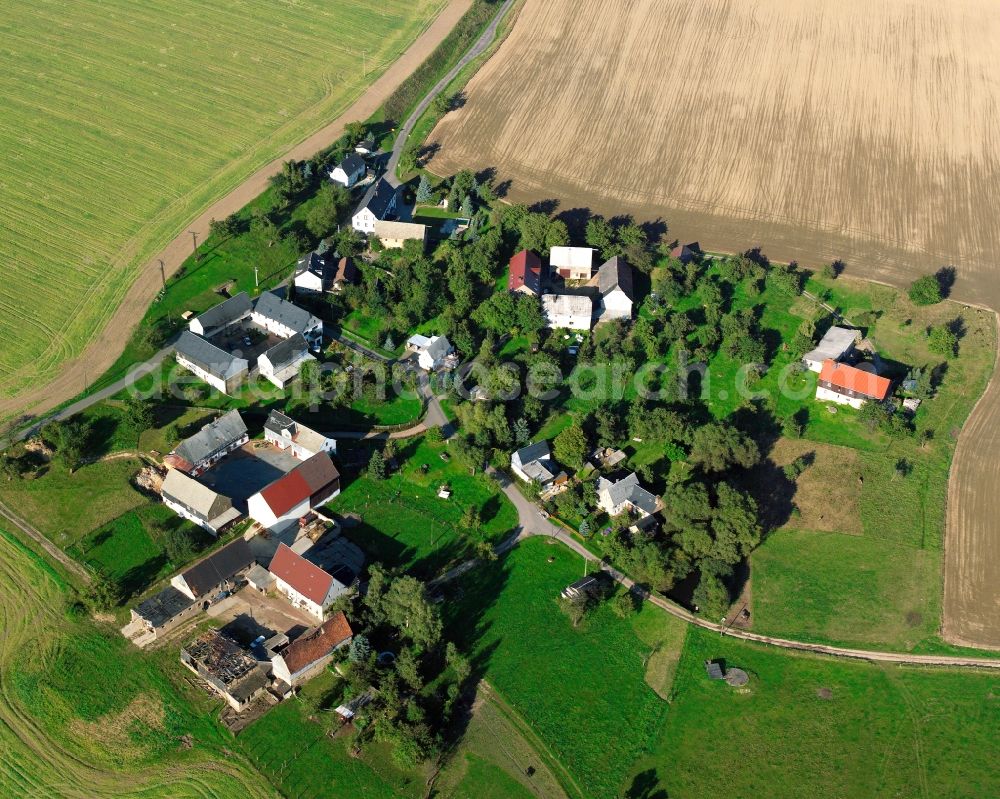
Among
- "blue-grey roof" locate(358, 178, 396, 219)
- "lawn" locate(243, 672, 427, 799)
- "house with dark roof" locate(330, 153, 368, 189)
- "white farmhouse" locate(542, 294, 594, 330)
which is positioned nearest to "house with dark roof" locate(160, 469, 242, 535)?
"lawn" locate(243, 672, 427, 799)

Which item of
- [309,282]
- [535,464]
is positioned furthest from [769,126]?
[535,464]

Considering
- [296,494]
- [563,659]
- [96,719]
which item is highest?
[296,494]

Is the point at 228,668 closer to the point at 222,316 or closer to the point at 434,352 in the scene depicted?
the point at 434,352

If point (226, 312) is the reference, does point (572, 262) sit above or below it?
below

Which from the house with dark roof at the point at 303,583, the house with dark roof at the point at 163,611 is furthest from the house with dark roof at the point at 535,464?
the house with dark roof at the point at 163,611

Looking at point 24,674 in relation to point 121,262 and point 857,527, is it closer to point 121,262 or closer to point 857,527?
point 121,262

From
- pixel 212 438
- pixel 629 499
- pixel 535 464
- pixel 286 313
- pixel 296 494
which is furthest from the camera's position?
pixel 286 313

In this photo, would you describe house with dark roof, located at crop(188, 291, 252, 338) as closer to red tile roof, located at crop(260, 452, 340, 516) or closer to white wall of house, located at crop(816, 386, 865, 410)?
red tile roof, located at crop(260, 452, 340, 516)
